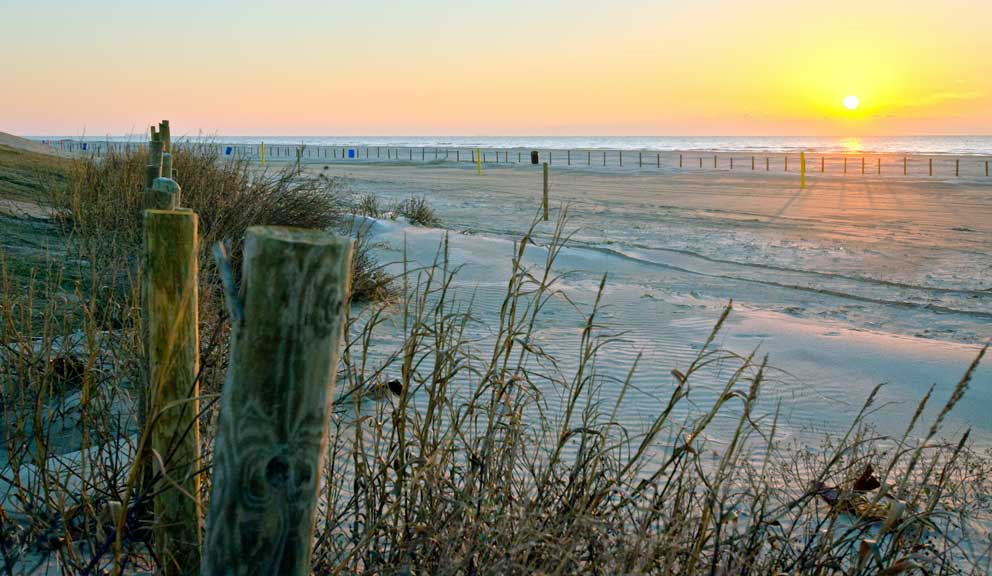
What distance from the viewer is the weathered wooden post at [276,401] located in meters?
1.64

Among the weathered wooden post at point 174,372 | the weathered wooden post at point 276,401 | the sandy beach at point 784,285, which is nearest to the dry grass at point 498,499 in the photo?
the weathered wooden post at point 174,372

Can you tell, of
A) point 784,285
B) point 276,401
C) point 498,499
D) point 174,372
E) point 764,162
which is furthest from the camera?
point 764,162

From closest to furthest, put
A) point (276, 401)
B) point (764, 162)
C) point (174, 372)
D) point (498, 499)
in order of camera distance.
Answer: point (276, 401)
point (174, 372)
point (498, 499)
point (764, 162)

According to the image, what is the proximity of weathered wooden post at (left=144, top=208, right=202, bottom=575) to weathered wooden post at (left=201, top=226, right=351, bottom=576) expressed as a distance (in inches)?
20.6

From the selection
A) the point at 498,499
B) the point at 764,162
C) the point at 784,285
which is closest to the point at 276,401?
the point at 498,499

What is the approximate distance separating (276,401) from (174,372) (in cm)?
84

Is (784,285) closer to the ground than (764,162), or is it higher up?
closer to the ground

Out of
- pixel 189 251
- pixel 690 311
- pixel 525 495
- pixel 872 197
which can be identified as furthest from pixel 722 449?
pixel 872 197

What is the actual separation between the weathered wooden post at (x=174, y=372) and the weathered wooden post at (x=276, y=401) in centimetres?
52

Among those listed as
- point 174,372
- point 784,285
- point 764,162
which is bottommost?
point 784,285

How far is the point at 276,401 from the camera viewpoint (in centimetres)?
170

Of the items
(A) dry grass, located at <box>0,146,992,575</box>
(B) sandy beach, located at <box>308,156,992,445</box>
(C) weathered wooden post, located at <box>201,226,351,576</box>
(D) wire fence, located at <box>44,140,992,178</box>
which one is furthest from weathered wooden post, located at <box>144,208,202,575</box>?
(D) wire fence, located at <box>44,140,992,178</box>

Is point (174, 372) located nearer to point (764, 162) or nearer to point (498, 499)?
point (498, 499)

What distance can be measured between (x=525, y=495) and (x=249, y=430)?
45.7 inches
